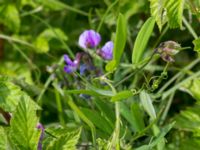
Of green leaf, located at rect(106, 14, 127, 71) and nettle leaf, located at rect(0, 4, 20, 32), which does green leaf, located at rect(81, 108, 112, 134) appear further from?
nettle leaf, located at rect(0, 4, 20, 32)

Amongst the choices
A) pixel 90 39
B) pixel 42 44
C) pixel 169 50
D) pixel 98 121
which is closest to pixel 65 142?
pixel 98 121

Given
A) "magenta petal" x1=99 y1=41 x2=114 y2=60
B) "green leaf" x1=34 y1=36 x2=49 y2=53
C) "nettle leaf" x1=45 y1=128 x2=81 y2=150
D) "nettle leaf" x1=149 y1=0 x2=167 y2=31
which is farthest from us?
"green leaf" x1=34 y1=36 x2=49 y2=53

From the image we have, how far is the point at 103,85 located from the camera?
129cm

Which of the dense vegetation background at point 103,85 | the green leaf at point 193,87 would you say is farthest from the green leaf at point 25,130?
the green leaf at point 193,87

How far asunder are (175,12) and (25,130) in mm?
342

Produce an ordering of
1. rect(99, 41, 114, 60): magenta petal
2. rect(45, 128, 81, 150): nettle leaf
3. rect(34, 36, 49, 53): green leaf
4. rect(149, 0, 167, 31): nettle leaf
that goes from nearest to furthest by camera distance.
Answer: rect(45, 128, 81, 150): nettle leaf, rect(149, 0, 167, 31): nettle leaf, rect(99, 41, 114, 60): magenta petal, rect(34, 36, 49, 53): green leaf

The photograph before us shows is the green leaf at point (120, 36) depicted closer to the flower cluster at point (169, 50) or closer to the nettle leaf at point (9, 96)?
the flower cluster at point (169, 50)

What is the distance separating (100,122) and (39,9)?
2.17 feet

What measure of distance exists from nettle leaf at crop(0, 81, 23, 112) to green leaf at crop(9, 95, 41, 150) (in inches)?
6.4

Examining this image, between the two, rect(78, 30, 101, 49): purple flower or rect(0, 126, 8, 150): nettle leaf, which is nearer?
rect(0, 126, 8, 150): nettle leaf

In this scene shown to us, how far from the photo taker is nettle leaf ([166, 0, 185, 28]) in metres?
1.03

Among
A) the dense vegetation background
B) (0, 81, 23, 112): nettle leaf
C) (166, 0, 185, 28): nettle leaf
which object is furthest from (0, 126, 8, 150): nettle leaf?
(166, 0, 185, 28): nettle leaf

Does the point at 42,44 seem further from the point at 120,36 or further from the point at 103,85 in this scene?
the point at 120,36

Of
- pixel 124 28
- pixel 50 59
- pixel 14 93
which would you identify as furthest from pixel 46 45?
pixel 124 28
